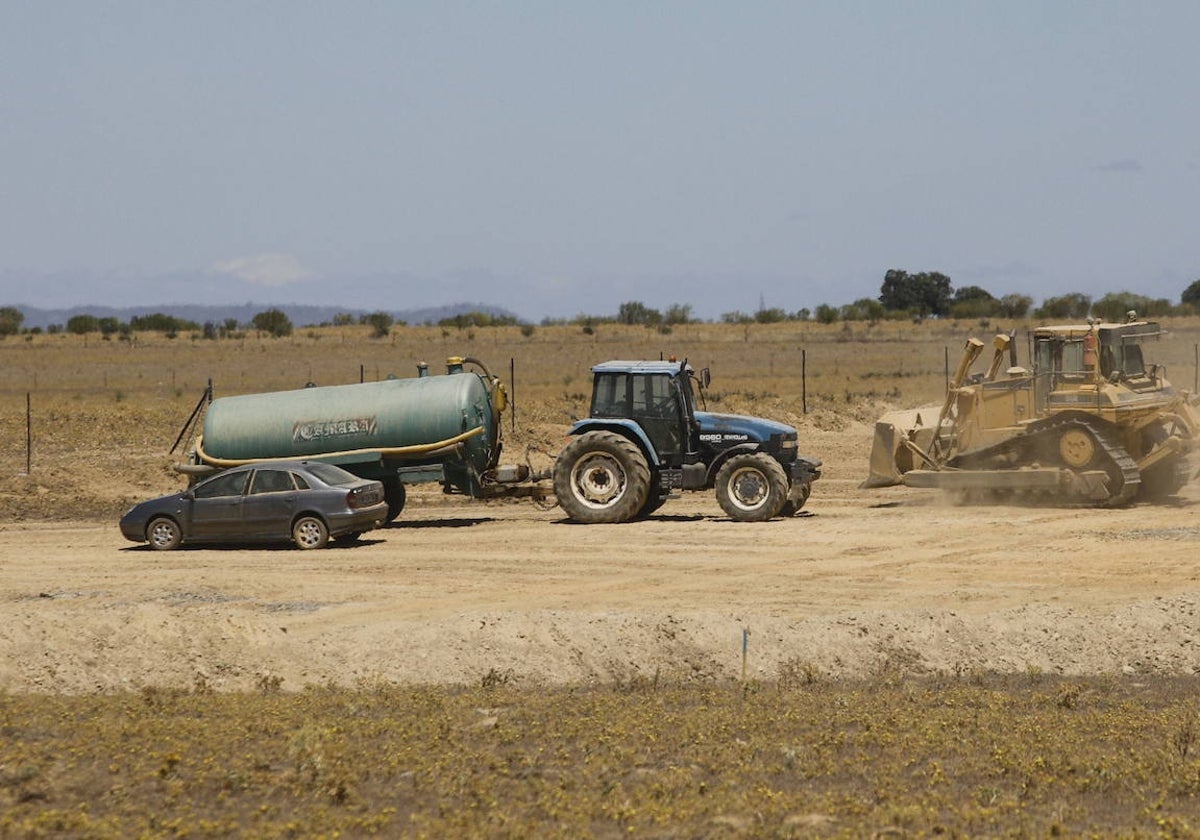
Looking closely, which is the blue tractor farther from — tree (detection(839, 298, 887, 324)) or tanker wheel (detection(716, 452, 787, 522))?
tree (detection(839, 298, 887, 324))

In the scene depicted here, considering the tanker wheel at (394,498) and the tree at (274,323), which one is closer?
the tanker wheel at (394,498)

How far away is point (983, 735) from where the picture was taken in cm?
1202

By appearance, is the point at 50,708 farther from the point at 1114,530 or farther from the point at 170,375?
the point at 170,375

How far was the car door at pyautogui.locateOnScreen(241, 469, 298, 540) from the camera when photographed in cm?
2334

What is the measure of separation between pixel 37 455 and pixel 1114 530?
2417 centimetres

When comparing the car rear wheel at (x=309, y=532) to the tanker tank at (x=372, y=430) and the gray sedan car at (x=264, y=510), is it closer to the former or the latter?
the gray sedan car at (x=264, y=510)

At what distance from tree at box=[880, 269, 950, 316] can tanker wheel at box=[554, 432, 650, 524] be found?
356ft

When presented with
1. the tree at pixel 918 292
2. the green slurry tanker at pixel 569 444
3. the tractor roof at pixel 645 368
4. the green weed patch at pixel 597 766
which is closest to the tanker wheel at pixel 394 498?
the green slurry tanker at pixel 569 444

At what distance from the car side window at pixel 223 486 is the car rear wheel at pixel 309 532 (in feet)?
3.46

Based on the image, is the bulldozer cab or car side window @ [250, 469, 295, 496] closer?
car side window @ [250, 469, 295, 496]

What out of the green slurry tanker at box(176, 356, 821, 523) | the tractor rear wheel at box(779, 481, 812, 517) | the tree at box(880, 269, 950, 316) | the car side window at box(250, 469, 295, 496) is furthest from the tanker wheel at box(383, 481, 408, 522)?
the tree at box(880, 269, 950, 316)

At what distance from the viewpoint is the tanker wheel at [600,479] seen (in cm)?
2505

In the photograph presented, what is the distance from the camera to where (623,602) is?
60.7 feet

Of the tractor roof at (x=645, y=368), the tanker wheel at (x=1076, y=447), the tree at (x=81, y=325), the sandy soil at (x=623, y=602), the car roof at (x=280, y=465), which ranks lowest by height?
the sandy soil at (x=623, y=602)
